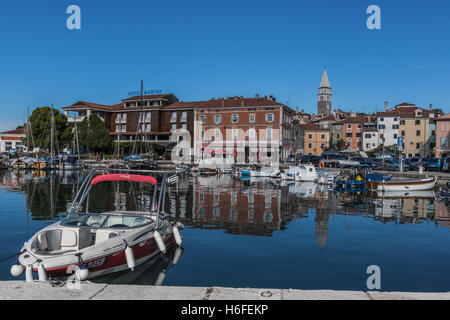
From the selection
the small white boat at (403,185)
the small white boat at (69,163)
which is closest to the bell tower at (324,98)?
the small white boat at (69,163)

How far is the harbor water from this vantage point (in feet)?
37.4

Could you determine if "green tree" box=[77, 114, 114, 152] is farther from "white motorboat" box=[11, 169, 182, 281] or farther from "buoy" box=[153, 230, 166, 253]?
"buoy" box=[153, 230, 166, 253]

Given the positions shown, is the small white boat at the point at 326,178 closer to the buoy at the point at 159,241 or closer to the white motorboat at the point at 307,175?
the white motorboat at the point at 307,175

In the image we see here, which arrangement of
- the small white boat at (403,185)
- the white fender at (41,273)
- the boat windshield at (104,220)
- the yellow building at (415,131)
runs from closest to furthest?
the white fender at (41,273), the boat windshield at (104,220), the small white boat at (403,185), the yellow building at (415,131)

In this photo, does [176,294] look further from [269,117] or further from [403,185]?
[269,117]

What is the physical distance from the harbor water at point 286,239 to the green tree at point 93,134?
169 feet

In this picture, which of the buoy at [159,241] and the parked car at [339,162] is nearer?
the buoy at [159,241]

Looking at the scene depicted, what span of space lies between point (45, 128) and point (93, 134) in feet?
31.8

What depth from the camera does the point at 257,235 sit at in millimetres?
17359

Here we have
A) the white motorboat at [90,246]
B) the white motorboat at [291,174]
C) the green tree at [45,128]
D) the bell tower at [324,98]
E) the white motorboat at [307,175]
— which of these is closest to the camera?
the white motorboat at [90,246]

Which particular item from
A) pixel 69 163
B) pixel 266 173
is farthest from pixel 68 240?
pixel 69 163

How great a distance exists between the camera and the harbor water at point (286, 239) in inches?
449

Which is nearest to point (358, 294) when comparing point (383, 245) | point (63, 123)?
point (383, 245)

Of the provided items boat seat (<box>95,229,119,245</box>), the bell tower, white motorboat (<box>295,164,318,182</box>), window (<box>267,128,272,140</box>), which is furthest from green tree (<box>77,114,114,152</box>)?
the bell tower
